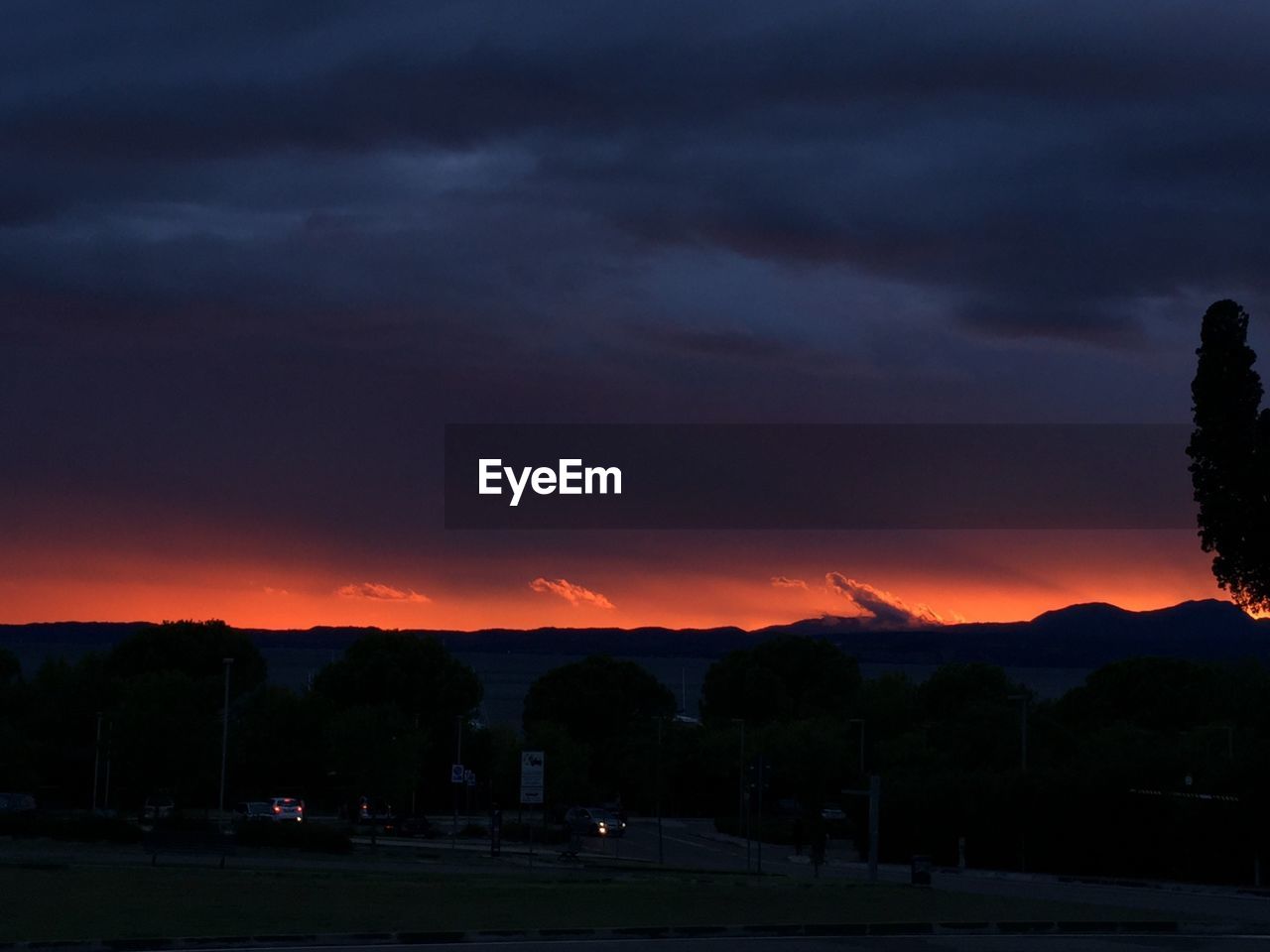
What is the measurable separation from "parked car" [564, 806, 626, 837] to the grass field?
39374 millimetres

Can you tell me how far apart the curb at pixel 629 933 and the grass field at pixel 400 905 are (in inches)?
18.9

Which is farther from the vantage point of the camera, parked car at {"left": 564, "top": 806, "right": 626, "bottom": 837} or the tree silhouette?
parked car at {"left": 564, "top": 806, "right": 626, "bottom": 837}

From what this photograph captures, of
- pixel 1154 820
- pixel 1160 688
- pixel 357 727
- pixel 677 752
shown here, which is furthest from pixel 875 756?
pixel 1154 820

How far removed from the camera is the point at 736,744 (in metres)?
104

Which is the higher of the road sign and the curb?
the road sign

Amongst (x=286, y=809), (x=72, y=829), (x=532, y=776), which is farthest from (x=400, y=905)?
(x=286, y=809)

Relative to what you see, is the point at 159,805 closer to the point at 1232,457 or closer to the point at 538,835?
the point at 538,835

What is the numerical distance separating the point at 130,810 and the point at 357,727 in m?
16.8

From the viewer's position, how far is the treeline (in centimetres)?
4912

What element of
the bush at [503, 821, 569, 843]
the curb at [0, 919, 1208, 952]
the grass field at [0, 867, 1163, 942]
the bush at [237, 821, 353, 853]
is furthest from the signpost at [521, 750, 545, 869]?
the bush at [503, 821, 569, 843]

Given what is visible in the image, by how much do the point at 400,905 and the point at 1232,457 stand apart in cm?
2923

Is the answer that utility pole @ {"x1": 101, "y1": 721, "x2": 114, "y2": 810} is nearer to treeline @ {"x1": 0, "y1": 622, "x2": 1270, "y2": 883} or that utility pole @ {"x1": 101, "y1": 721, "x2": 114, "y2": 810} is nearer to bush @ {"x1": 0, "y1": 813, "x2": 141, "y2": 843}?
treeline @ {"x1": 0, "y1": 622, "x2": 1270, "y2": 883}

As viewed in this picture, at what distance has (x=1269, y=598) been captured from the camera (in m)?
45.7

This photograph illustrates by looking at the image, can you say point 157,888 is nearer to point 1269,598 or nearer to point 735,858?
point 1269,598
